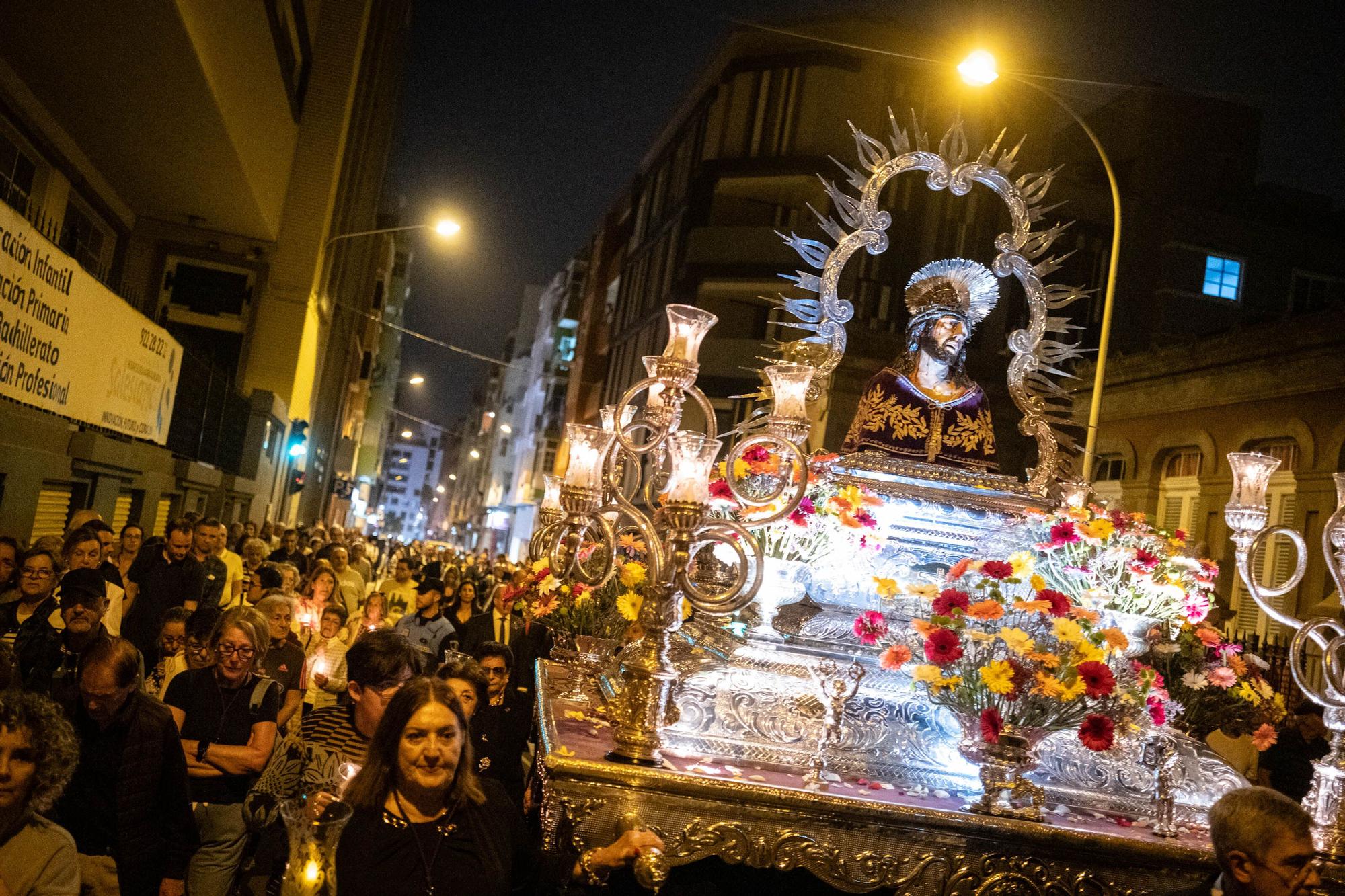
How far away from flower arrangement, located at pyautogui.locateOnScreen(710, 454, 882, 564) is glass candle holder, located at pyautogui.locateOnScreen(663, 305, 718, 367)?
4.60 feet

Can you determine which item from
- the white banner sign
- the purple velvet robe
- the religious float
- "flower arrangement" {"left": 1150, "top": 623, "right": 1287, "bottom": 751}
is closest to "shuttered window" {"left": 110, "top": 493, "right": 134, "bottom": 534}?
the white banner sign

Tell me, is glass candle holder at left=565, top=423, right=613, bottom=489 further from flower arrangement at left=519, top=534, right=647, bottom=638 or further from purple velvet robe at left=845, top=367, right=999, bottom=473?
purple velvet robe at left=845, top=367, right=999, bottom=473

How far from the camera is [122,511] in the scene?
1496cm

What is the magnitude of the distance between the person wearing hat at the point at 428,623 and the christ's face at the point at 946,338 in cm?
461

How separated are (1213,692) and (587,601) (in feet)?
13.6

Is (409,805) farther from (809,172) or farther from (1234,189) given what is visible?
(809,172)

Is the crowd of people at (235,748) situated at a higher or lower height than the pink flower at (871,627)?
lower

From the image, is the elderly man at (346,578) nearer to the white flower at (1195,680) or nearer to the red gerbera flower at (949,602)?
the red gerbera flower at (949,602)

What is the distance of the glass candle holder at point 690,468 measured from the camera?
5.70 m

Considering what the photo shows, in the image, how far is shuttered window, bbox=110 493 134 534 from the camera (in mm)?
14656

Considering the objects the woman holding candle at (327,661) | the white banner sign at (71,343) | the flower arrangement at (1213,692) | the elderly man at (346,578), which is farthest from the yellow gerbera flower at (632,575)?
the elderly man at (346,578)

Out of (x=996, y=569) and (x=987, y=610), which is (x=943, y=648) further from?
(x=996, y=569)

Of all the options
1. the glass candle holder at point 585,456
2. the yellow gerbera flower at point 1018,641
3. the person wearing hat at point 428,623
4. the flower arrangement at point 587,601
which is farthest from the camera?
the person wearing hat at point 428,623

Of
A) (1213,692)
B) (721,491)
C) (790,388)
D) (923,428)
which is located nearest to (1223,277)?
(923,428)
